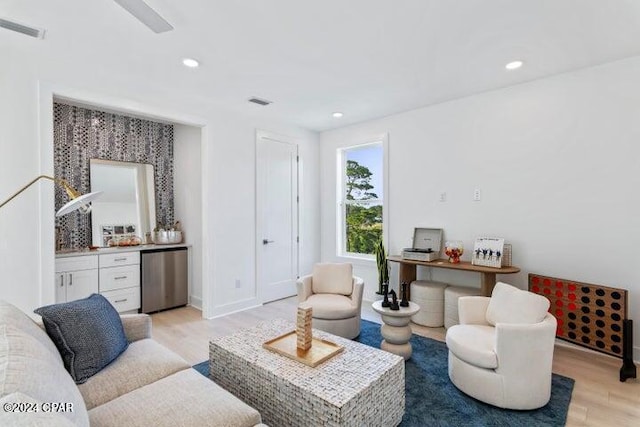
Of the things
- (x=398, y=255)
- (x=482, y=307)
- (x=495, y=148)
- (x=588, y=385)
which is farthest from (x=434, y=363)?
(x=495, y=148)

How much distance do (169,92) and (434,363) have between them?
3.72m

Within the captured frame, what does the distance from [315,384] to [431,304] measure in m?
2.34

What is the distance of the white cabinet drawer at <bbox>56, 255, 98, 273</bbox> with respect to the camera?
3.38m

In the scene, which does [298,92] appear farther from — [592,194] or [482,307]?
[592,194]

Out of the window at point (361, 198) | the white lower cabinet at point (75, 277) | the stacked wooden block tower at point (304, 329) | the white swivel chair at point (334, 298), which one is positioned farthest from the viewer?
the window at point (361, 198)

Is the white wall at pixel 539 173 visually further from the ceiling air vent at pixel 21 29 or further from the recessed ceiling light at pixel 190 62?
the ceiling air vent at pixel 21 29

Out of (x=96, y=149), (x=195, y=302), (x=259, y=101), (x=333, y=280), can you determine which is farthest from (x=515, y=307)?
(x=96, y=149)

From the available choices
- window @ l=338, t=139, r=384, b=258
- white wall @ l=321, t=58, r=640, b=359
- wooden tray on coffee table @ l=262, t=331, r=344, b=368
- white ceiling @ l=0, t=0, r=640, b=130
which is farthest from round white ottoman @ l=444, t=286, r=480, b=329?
white ceiling @ l=0, t=0, r=640, b=130

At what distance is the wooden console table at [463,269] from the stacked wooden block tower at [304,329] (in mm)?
1910

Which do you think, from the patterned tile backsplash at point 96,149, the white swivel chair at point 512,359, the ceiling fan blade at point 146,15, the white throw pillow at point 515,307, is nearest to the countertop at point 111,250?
the patterned tile backsplash at point 96,149

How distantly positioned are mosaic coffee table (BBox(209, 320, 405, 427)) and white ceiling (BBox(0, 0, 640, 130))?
2.18 m

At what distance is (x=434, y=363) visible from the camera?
2709 mm

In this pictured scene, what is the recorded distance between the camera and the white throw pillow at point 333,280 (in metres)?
3.45

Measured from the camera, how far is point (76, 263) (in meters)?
3.50
